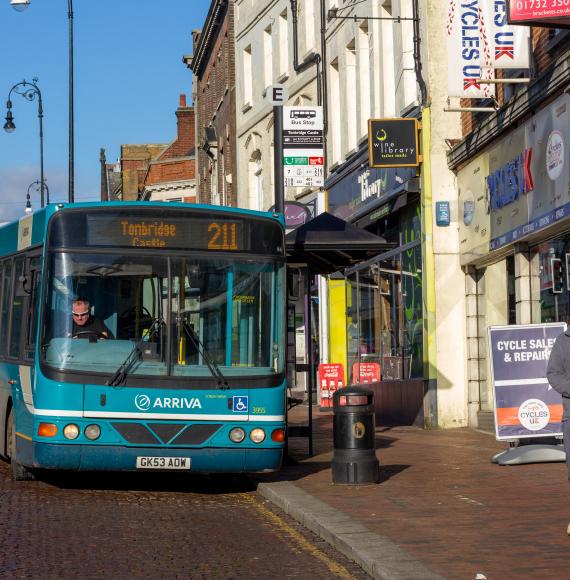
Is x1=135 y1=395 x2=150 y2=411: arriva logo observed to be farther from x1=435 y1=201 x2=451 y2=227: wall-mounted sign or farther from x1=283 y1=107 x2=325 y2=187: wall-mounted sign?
x1=435 y1=201 x2=451 y2=227: wall-mounted sign

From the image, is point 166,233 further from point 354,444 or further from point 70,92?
point 70,92

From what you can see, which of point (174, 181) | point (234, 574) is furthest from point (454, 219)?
point (174, 181)

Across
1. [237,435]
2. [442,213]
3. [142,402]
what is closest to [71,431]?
[142,402]

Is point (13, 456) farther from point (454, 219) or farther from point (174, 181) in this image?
point (174, 181)

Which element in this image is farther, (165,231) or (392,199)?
→ (392,199)

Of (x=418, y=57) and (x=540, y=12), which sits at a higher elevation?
(x=418, y=57)

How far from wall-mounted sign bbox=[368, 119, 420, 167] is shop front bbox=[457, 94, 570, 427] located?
0.94 m

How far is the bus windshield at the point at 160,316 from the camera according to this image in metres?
12.9

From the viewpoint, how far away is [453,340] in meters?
22.6

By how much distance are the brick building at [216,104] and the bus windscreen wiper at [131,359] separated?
99.5 feet

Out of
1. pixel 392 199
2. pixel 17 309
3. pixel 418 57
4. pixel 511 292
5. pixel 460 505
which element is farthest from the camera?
pixel 392 199

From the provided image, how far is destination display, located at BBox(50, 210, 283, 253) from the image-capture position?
13.2 meters

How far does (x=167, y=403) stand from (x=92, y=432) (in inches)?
30.2

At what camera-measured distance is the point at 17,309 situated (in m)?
14.5
